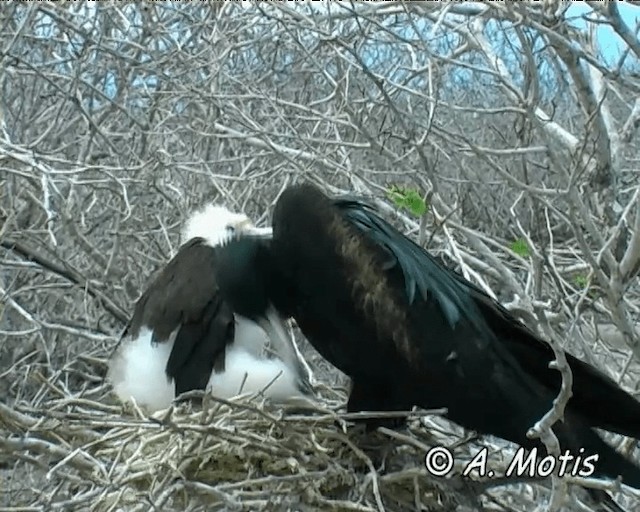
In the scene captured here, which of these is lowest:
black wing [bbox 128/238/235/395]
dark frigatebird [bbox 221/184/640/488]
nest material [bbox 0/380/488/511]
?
nest material [bbox 0/380/488/511]

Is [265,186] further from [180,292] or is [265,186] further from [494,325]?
[494,325]

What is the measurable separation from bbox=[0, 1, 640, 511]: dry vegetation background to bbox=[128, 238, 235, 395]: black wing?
0.63 feet

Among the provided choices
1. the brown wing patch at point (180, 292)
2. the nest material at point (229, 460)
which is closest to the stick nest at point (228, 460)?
the nest material at point (229, 460)

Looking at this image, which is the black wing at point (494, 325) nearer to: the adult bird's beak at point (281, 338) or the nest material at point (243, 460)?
the nest material at point (243, 460)

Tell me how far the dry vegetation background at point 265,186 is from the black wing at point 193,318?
0.19 m

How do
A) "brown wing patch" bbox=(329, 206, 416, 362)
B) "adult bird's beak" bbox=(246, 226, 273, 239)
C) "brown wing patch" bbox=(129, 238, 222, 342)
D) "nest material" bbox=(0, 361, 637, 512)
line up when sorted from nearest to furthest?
"nest material" bbox=(0, 361, 637, 512) < "brown wing patch" bbox=(329, 206, 416, 362) < "adult bird's beak" bbox=(246, 226, 273, 239) < "brown wing patch" bbox=(129, 238, 222, 342)

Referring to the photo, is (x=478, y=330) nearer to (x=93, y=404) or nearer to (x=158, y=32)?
(x=93, y=404)

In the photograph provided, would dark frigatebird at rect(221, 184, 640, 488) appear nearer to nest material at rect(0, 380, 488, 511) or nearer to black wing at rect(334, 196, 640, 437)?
black wing at rect(334, 196, 640, 437)

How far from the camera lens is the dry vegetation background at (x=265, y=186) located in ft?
7.28

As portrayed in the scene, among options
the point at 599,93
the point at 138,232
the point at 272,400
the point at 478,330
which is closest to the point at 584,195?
the point at 599,93

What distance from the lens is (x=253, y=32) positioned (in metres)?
3.92

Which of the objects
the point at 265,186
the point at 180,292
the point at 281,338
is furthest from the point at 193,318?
the point at 265,186

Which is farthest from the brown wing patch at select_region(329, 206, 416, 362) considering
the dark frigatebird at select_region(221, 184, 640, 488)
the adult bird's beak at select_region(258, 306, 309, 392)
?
the adult bird's beak at select_region(258, 306, 309, 392)

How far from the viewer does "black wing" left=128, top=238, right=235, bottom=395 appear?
99.0 inches
